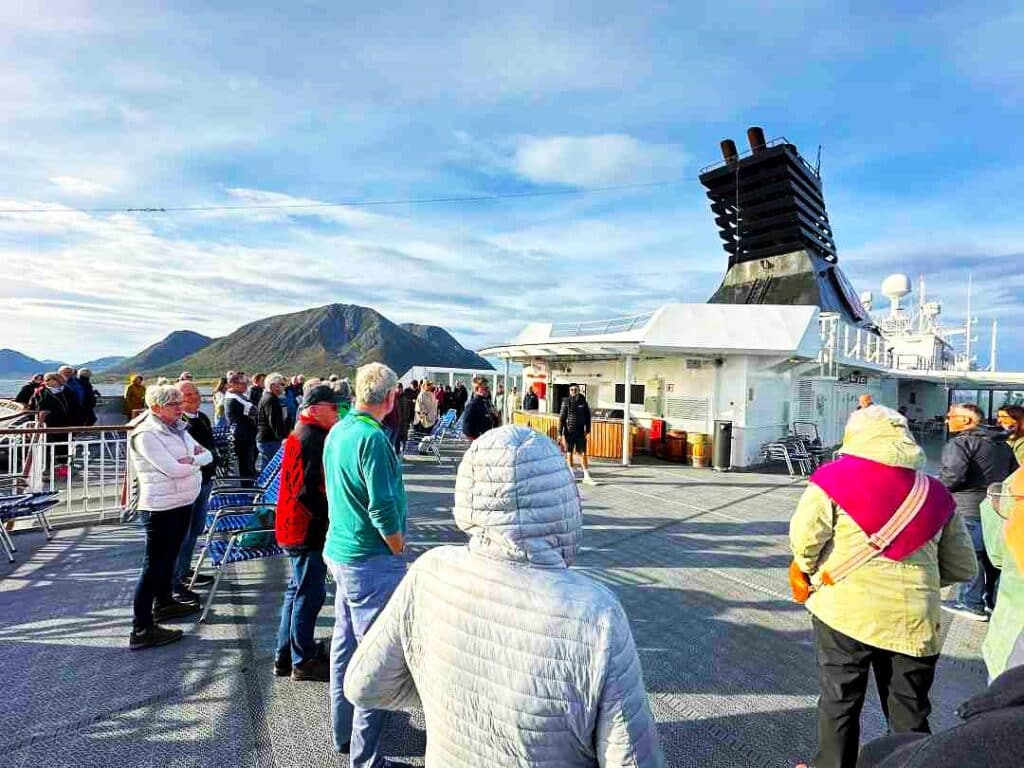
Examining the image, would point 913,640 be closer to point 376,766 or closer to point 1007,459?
point 376,766

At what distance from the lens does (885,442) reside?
2076mm

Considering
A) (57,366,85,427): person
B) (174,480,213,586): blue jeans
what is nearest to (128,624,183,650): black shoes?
(174,480,213,586): blue jeans

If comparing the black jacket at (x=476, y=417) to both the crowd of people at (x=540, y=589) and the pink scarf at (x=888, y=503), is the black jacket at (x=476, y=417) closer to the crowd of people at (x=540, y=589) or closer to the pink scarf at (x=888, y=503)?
the crowd of people at (x=540, y=589)

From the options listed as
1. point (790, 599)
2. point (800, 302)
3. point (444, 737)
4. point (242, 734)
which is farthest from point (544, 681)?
point (800, 302)

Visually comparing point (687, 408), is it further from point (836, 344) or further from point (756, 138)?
point (756, 138)

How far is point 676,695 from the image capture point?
9.75 ft

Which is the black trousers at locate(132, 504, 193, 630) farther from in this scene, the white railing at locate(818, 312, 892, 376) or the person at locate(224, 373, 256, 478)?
the white railing at locate(818, 312, 892, 376)

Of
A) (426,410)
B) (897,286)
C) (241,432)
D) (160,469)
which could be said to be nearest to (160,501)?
(160,469)

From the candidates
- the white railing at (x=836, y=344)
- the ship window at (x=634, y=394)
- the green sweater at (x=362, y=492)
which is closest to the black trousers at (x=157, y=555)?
the green sweater at (x=362, y=492)

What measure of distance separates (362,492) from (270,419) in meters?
5.57

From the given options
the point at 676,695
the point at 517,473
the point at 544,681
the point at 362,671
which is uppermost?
the point at 517,473

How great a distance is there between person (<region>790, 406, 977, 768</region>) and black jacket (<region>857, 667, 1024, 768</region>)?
149 cm

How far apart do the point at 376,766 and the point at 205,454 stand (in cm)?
251

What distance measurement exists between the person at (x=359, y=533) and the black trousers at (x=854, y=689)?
6.08 feet
